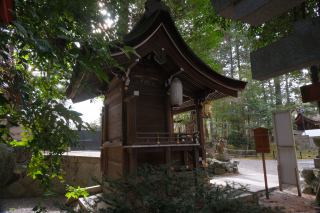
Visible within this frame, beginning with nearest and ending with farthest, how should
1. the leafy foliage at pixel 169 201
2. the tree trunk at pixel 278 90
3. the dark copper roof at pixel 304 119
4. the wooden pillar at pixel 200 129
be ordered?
the leafy foliage at pixel 169 201 → the wooden pillar at pixel 200 129 → the tree trunk at pixel 278 90 → the dark copper roof at pixel 304 119

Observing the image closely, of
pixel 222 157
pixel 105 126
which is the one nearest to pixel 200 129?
pixel 105 126

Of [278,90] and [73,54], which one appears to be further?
[278,90]

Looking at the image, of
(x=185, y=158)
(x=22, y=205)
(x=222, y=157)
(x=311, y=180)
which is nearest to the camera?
(x=185, y=158)

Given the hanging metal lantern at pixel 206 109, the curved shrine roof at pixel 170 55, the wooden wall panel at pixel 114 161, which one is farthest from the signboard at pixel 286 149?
the wooden wall panel at pixel 114 161

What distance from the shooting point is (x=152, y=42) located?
4973mm

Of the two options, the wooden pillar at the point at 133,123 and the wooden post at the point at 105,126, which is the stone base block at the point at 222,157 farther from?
the wooden pillar at the point at 133,123

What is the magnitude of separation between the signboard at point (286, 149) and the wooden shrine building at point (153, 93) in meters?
1.99

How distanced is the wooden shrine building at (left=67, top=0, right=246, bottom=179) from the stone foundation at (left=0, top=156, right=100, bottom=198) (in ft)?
14.8

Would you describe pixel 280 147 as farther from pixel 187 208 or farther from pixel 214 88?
pixel 187 208

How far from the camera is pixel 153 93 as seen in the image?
229 inches

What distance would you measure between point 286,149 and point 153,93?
500 cm

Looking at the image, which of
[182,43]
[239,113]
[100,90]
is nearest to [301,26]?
[182,43]

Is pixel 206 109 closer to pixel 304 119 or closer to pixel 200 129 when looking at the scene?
pixel 200 129

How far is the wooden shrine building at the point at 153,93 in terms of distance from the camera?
495 cm
